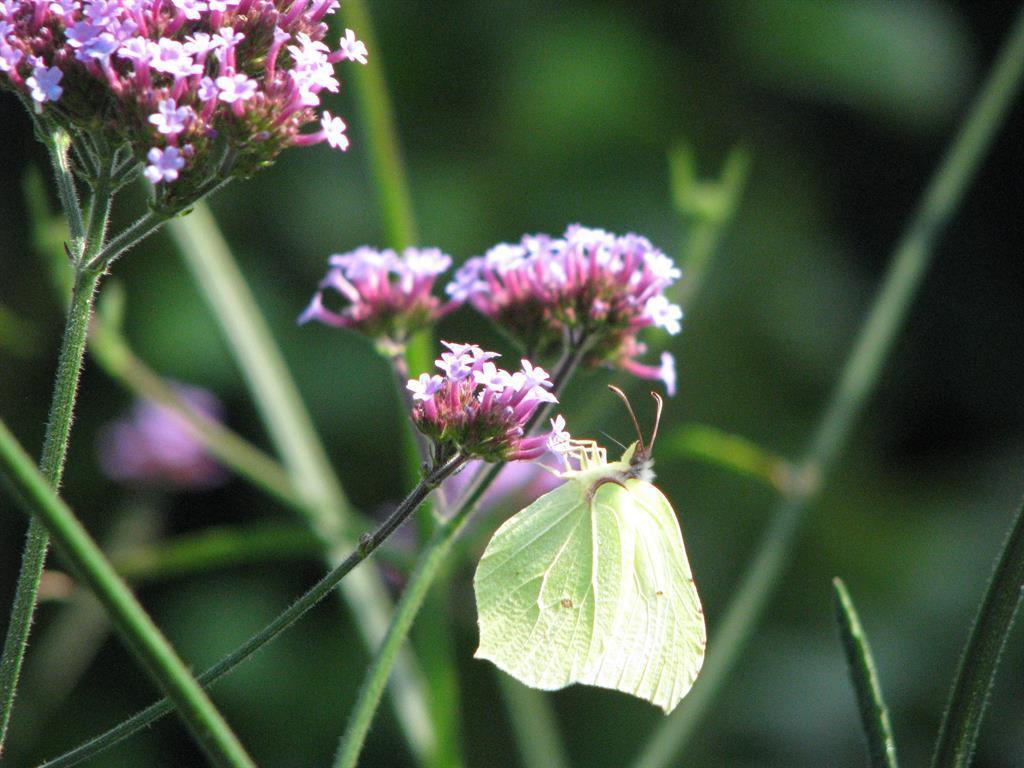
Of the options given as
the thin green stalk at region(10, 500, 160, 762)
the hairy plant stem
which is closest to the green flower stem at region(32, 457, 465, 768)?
the hairy plant stem

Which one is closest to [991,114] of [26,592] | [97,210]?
[97,210]

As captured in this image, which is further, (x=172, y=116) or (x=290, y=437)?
(x=290, y=437)

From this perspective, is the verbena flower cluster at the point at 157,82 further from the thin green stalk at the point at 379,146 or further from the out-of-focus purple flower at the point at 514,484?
the out-of-focus purple flower at the point at 514,484

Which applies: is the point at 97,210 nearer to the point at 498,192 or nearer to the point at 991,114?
the point at 991,114

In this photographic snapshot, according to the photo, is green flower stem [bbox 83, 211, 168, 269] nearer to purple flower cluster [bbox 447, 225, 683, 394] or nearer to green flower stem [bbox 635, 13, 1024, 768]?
purple flower cluster [bbox 447, 225, 683, 394]

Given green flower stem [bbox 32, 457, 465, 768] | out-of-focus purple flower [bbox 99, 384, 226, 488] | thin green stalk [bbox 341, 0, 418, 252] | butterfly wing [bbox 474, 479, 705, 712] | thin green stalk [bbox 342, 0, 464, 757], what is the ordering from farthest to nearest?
out-of-focus purple flower [bbox 99, 384, 226, 488]
thin green stalk [bbox 341, 0, 418, 252]
thin green stalk [bbox 342, 0, 464, 757]
butterfly wing [bbox 474, 479, 705, 712]
green flower stem [bbox 32, 457, 465, 768]

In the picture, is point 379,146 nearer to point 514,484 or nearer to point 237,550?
point 237,550

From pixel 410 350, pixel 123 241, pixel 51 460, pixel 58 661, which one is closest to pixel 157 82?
pixel 123 241
